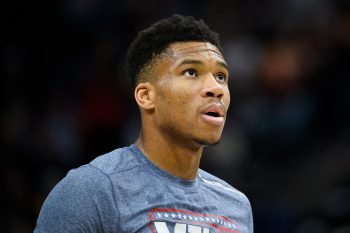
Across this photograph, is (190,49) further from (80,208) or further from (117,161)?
(80,208)

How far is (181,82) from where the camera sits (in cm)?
364

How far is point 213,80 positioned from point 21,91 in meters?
4.65

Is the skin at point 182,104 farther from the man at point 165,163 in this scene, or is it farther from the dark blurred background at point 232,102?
the dark blurred background at point 232,102

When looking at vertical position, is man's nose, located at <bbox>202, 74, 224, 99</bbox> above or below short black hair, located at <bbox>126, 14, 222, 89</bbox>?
below

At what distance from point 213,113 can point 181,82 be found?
0.73 feet

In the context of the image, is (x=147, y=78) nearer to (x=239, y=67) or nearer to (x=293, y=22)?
(x=239, y=67)

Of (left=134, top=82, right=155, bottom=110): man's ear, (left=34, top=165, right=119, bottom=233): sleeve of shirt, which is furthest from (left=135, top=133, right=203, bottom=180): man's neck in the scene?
(left=34, top=165, right=119, bottom=233): sleeve of shirt

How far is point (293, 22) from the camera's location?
28.9ft

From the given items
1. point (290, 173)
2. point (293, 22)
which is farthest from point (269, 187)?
point (293, 22)

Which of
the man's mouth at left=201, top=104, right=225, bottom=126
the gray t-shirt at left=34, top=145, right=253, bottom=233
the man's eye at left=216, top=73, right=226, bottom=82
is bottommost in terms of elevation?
the gray t-shirt at left=34, top=145, right=253, bottom=233

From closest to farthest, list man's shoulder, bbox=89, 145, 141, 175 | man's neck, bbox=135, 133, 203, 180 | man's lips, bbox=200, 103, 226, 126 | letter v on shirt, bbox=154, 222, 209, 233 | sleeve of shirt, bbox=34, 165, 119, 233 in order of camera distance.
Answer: sleeve of shirt, bbox=34, 165, 119, 233 → letter v on shirt, bbox=154, 222, 209, 233 → man's shoulder, bbox=89, 145, 141, 175 → man's lips, bbox=200, 103, 226, 126 → man's neck, bbox=135, 133, 203, 180

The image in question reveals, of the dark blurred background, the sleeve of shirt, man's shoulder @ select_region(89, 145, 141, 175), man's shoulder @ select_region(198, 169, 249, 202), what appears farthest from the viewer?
the dark blurred background

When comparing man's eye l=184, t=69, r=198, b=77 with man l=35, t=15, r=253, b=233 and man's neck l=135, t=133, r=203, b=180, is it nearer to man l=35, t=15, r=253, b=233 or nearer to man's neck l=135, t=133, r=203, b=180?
man l=35, t=15, r=253, b=233

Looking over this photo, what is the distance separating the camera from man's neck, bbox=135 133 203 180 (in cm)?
371
